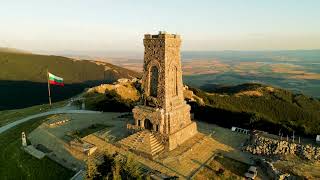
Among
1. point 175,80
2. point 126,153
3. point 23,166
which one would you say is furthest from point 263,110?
point 23,166

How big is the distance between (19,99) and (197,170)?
8331 cm

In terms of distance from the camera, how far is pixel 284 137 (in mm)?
34969

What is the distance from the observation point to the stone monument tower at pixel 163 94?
99.2 ft

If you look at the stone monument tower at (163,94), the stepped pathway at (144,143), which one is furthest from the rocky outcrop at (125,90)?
the stepped pathway at (144,143)

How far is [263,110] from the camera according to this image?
208 feet

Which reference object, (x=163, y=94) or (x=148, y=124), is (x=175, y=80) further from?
(x=148, y=124)

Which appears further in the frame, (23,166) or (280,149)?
(23,166)

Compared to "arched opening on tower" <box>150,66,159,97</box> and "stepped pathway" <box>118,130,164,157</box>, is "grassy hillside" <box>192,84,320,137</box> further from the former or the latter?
"stepped pathway" <box>118,130,164,157</box>

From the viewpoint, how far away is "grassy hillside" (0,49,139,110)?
9625 centimetres

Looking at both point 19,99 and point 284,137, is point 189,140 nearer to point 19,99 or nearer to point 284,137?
point 284,137

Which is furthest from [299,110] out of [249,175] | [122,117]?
[249,175]

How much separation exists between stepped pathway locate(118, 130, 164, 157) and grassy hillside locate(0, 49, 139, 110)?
6852 cm

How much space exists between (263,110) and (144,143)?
40847mm

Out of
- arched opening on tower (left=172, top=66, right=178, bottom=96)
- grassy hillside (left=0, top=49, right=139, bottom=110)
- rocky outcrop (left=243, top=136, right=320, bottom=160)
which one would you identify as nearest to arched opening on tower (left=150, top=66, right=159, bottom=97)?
arched opening on tower (left=172, top=66, right=178, bottom=96)
